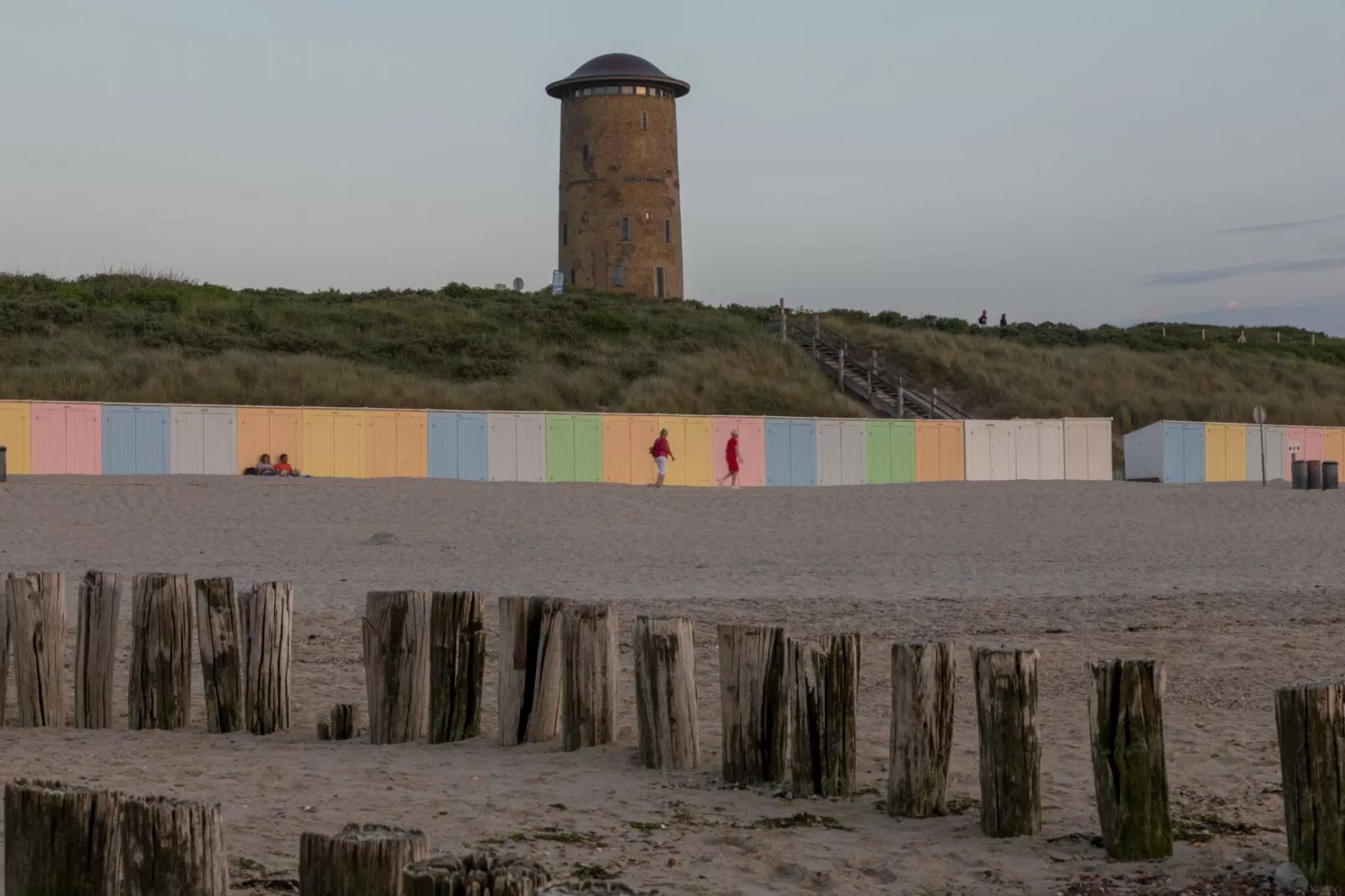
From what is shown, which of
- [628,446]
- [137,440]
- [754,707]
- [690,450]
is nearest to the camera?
[754,707]

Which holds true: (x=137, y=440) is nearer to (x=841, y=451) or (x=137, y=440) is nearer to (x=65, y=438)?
(x=65, y=438)

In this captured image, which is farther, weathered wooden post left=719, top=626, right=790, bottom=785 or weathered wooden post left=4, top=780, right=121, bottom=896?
weathered wooden post left=719, top=626, right=790, bottom=785

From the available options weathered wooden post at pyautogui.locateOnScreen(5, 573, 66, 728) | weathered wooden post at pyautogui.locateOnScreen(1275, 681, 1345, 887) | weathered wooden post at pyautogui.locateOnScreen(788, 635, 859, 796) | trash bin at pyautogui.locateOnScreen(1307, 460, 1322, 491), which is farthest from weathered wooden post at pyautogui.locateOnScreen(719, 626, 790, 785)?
trash bin at pyautogui.locateOnScreen(1307, 460, 1322, 491)

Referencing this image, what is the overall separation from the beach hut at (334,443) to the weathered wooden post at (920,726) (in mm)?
24483

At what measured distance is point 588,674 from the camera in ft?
24.6

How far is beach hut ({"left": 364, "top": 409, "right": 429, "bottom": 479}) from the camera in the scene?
30.5 metres

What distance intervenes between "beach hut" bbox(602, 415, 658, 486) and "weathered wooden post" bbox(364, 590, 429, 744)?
24.1 metres

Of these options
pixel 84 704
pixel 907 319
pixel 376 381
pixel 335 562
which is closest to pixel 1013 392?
pixel 907 319

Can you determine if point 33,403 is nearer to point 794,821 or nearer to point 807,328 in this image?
point 794,821

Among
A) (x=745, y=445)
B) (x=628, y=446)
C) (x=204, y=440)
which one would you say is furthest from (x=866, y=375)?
(x=204, y=440)

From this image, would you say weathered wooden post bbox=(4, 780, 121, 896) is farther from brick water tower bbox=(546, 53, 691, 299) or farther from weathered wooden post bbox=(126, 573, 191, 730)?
brick water tower bbox=(546, 53, 691, 299)

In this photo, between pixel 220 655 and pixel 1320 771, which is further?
pixel 220 655

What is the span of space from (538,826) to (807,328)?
4702 cm

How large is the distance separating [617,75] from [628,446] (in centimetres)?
2911
